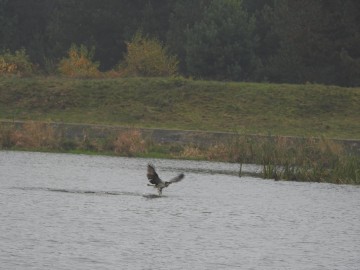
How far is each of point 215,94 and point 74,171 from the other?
74.4 feet

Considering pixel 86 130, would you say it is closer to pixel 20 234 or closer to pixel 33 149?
pixel 33 149

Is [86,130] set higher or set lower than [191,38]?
lower

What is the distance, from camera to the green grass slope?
5828cm

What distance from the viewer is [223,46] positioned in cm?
8400

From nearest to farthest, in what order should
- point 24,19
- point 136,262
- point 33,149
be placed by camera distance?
point 136,262 < point 33,149 < point 24,19

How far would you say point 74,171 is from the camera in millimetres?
41562

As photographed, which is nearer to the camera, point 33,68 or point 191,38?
point 33,68

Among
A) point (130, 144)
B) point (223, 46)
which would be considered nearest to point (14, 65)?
point (223, 46)

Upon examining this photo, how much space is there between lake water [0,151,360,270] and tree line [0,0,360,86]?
103 ft

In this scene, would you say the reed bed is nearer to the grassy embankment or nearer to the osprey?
the grassy embankment

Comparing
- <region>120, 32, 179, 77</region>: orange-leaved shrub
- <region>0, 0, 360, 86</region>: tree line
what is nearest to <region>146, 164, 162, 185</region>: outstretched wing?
<region>0, 0, 360, 86</region>: tree line

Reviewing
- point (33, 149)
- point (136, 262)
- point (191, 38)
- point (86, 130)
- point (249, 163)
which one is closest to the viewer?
point (136, 262)

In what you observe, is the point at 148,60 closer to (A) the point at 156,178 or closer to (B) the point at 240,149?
(B) the point at 240,149

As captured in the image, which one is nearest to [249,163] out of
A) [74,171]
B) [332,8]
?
[74,171]
